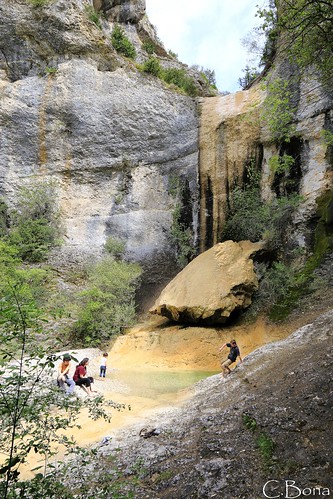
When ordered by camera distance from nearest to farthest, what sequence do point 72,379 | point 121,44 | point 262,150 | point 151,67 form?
point 72,379 < point 262,150 < point 151,67 < point 121,44

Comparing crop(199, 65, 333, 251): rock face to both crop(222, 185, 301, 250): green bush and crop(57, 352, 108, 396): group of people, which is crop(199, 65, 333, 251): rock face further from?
crop(57, 352, 108, 396): group of people

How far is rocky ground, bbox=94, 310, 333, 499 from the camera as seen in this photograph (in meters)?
3.34

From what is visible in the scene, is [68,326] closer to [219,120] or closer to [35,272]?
[35,272]

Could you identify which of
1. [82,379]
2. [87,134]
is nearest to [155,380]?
[82,379]

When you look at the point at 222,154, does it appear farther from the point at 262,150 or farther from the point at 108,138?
the point at 108,138

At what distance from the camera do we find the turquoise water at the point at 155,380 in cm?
→ 927

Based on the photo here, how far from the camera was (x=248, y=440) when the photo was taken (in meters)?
4.25

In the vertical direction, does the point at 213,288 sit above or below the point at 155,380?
above

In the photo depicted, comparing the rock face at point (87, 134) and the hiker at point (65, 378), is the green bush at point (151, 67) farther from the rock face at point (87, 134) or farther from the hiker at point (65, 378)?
the hiker at point (65, 378)

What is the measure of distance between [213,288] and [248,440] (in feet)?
32.9

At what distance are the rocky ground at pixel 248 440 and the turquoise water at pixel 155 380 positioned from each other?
7.22ft

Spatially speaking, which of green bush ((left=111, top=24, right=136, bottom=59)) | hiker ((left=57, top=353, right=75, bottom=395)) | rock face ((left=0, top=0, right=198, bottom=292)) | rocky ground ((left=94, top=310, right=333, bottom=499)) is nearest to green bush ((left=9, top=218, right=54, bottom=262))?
rock face ((left=0, top=0, right=198, bottom=292))

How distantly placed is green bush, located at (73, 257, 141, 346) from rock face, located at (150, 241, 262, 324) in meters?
1.47

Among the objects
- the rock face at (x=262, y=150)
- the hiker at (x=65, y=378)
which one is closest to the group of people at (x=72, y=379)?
the hiker at (x=65, y=378)
